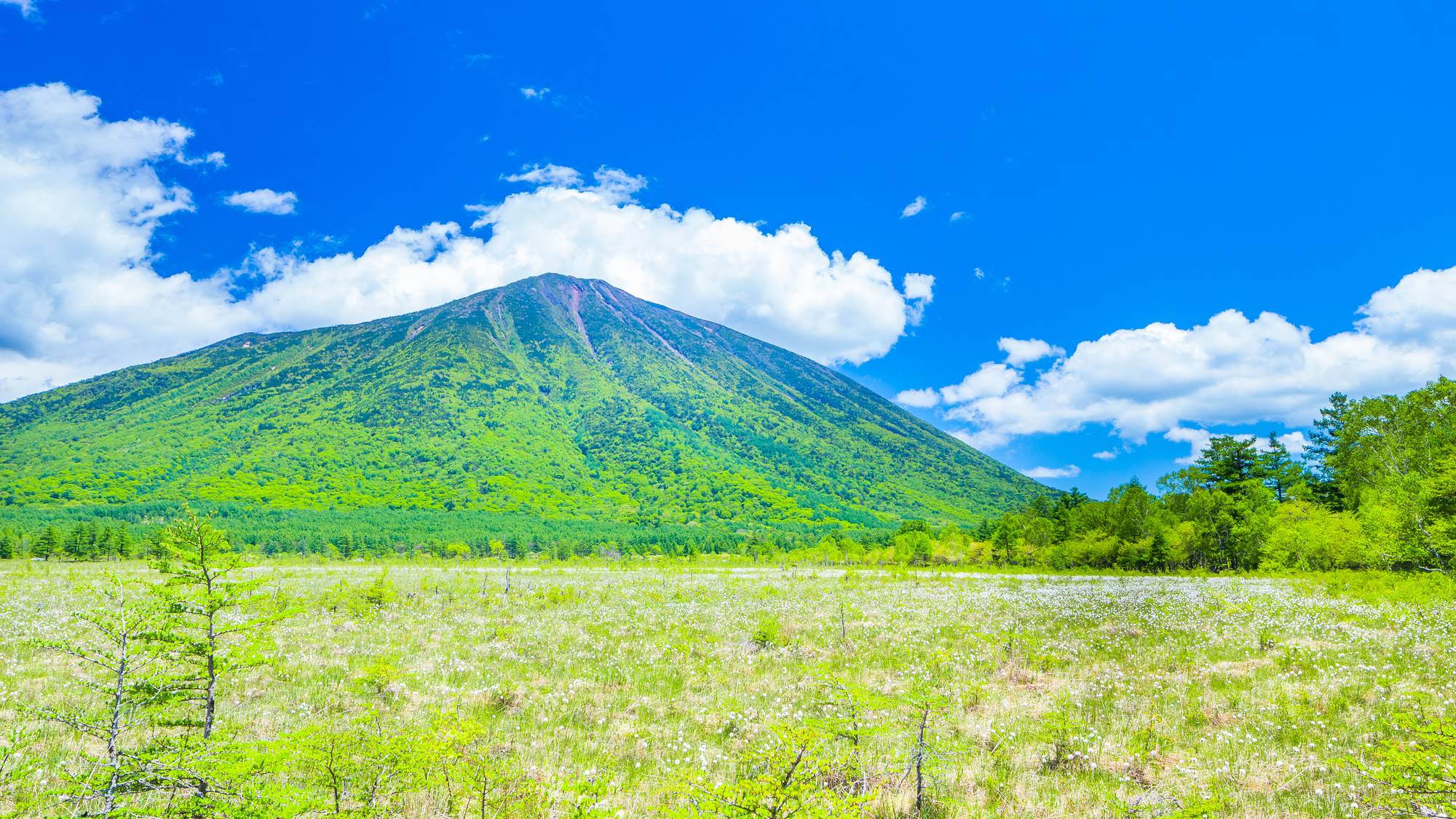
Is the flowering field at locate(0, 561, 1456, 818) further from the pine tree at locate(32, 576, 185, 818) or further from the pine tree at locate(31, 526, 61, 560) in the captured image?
the pine tree at locate(31, 526, 61, 560)

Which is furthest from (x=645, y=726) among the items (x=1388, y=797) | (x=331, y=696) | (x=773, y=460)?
(x=773, y=460)

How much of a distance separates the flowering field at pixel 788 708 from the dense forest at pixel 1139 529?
9.85 m

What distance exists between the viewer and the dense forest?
117 ft

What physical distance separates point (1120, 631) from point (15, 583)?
54020mm

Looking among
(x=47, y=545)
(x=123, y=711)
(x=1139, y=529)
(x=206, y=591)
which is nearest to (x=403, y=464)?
(x=47, y=545)

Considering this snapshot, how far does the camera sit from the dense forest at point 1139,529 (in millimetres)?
35688

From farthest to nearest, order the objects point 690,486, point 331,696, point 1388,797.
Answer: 1. point 690,486
2. point 331,696
3. point 1388,797

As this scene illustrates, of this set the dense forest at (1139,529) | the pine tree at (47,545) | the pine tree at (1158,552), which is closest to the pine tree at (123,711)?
the dense forest at (1139,529)

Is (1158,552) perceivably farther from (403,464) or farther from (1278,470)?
(403,464)

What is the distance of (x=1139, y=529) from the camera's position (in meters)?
63.4

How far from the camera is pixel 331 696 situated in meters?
12.4

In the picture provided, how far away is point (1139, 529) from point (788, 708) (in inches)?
2628

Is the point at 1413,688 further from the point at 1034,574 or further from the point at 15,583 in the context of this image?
the point at 15,583

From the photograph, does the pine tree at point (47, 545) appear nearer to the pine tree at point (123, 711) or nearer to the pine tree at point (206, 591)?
the pine tree at point (123, 711)
